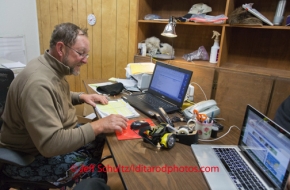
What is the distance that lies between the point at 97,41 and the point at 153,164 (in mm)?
2202

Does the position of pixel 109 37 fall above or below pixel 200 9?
below

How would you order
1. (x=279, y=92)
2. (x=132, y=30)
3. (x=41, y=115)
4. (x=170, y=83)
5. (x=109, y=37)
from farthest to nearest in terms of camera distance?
(x=109, y=37) → (x=132, y=30) → (x=279, y=92) → (x=170, y=83) → (x=41, y=115)

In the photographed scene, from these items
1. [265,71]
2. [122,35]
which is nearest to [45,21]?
[122,35]

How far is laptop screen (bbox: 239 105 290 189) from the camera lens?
0.79 meters

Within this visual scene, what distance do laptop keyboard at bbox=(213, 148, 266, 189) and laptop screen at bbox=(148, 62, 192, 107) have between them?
0.53m

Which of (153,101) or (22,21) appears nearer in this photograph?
(153,101)

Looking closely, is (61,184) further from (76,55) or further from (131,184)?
(76,55)

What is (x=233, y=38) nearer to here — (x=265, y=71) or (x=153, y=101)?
(x=265, y=71)

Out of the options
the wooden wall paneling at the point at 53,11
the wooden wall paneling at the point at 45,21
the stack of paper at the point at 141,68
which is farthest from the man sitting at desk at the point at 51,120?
the wooden wall paneling at the point at 45,21

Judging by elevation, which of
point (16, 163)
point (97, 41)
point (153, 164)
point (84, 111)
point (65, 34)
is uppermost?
point (65, 34)

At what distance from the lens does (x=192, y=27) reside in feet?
7.59

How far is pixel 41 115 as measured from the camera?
104cm

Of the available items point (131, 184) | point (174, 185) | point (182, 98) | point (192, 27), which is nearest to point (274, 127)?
point (174, 185)

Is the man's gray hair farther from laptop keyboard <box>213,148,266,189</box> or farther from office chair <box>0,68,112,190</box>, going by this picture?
laptop keyboard <box>213,148,266,189</box>
